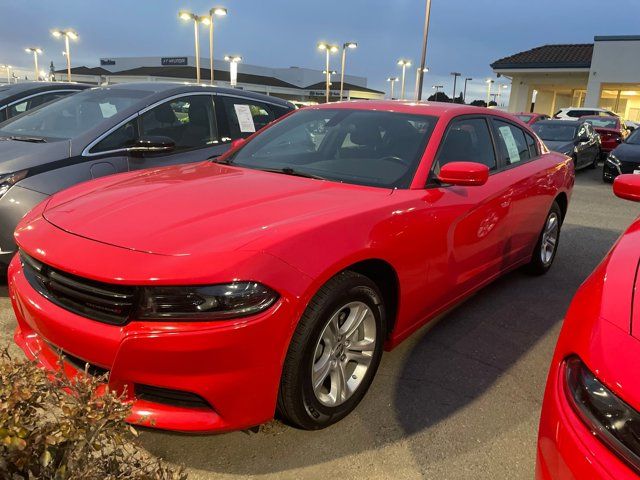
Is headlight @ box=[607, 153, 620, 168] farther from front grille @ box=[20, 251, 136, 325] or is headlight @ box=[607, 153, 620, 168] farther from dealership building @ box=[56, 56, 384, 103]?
dealership building @ box=[56, 56, 384, 103]

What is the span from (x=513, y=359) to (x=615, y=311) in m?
1.84

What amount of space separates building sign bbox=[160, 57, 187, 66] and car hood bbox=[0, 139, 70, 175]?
67221 mm

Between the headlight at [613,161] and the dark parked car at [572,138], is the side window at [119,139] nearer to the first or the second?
the headlight at [613,161]

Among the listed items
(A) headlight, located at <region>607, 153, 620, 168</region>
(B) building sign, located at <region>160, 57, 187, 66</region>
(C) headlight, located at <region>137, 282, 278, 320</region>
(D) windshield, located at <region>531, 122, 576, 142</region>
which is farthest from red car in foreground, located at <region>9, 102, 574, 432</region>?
(B) building sign, located at <region>160, 57, 187, 66</region>

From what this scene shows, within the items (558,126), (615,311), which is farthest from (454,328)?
(558,126)

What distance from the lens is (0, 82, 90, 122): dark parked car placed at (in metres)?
7.56

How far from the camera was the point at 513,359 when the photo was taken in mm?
3404

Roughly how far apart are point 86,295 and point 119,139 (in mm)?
2819

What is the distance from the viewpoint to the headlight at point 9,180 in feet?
12.5

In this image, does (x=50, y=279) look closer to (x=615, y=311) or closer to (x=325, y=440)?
(x=325, y=440)

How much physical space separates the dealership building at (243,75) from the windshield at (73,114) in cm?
5063

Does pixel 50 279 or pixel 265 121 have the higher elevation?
pixel 265 121

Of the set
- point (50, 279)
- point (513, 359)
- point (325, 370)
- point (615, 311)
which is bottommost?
point (513, 359)

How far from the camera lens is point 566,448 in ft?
4.93
